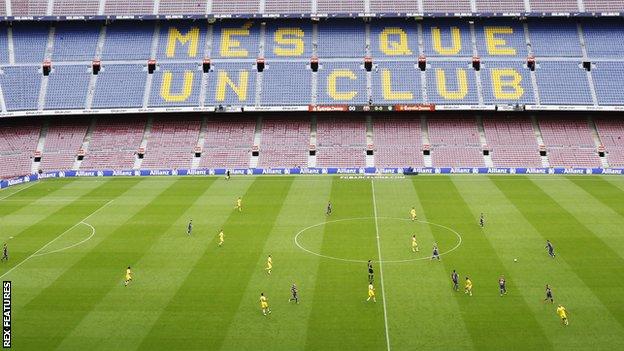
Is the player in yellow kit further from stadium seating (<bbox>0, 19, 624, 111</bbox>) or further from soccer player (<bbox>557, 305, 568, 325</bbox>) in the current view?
soccer player (<bbox>557, 305, 568, 325</bbox>)

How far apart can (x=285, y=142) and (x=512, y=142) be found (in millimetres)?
25607

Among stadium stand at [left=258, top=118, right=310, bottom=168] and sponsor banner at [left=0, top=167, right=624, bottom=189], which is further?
stadium stand at [left=258, top=118, right=310, bottom=168]

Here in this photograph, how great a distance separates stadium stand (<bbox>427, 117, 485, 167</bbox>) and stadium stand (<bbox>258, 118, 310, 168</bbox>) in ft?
47.5

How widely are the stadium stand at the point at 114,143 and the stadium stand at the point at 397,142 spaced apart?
1096 inches

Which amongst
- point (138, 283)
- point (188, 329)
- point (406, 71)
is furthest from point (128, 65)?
point (188, 329)

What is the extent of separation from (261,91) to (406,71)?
57.6 ft

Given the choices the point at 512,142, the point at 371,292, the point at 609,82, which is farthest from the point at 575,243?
the point at 609,82

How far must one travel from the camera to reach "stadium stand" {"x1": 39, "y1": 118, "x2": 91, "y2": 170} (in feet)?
242

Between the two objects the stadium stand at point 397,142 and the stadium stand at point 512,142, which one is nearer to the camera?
the stadium stand at point 512,142

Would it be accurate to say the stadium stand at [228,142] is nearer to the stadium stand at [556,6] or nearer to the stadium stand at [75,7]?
the stadium stand at [75,7]

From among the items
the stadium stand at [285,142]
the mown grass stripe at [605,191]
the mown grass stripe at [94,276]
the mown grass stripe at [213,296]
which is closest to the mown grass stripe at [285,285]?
the mown grass stripe at [213,296]

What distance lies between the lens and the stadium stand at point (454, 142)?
235 feet

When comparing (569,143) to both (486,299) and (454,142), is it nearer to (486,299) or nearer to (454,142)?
(454,142)

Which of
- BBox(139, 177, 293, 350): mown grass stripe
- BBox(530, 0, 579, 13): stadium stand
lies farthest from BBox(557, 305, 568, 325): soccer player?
BBox(530, 0, 579, 13): stadium stand
